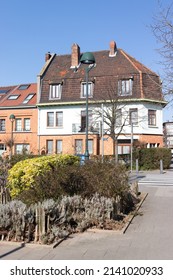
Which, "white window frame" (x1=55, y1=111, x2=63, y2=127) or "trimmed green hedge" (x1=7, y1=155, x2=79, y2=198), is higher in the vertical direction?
"white window frame" (x1=55, y1=111, x2=63, y2=127)

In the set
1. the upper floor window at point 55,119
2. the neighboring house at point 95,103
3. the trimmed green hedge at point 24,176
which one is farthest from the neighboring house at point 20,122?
the trimmed green hedge at point 24,176

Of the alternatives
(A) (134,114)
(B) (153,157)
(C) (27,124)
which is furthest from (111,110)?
(C) (27,124)

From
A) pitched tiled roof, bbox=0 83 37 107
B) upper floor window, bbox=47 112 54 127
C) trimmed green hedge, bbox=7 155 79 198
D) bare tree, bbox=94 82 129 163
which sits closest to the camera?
trimmed green hedge, bbox=7 155 79 198

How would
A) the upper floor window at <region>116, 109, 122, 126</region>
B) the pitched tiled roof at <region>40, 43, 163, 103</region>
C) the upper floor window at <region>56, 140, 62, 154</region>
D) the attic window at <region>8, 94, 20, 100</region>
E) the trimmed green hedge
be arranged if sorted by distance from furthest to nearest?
the attic window at <region>8, 94, 20, 100</region> < the upper floor window at <region>56, 140, 62, 154</region> < the pitched tiled roof at <region>40, 43, 163, 103</region> < the upper floor window at <region>116, 109, 122, 126</region> < the trimmed green hedge

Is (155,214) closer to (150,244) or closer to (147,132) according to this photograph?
(150,244)

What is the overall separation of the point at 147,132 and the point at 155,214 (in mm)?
25317

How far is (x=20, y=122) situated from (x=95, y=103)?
10.1 meters

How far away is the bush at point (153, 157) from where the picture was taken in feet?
87.4

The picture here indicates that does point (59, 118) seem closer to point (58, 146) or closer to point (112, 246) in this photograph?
point (58, 146)

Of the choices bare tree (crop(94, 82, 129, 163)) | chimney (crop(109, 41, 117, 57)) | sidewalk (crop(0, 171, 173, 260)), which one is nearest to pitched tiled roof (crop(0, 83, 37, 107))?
bare tree (crop(94, 82, 129, 163))

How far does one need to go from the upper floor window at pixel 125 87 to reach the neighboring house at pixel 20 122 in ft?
33.6

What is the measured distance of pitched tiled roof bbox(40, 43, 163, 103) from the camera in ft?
110

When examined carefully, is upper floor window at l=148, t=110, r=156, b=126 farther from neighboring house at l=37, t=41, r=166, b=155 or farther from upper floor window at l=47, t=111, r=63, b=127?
upper floor window at l=47, t=111, r=63, b=127

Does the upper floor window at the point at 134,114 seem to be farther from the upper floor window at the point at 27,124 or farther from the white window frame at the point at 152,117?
the upper floor window at the point at 27,124
